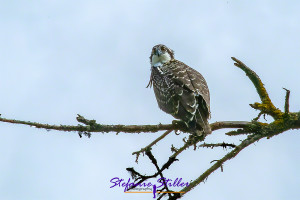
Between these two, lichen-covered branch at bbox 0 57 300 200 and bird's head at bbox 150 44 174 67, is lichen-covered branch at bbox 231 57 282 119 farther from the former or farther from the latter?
bird's head at bbox 150 44 174 67

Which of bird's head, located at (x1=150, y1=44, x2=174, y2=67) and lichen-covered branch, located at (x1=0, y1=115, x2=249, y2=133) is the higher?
bird's head, located at (x1=150, y1=44, x2=174, y2=67)

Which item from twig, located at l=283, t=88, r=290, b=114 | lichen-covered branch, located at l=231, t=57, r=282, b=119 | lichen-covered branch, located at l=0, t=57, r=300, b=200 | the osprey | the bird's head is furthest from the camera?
the bird's head

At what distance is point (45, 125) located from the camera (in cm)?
653

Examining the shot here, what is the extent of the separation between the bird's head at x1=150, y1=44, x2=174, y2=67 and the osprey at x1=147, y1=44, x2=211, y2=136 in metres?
0.91

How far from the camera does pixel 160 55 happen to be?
46.9ft

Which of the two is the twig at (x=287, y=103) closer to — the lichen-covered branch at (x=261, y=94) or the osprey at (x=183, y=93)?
the lichen-covered branch at (x=261, y=94)

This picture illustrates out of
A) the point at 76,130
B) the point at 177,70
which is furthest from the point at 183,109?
the point at 76,130

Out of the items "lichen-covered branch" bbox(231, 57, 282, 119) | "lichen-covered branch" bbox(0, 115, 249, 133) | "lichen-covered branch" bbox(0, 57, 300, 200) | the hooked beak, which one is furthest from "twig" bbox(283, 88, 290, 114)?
the hooked beak

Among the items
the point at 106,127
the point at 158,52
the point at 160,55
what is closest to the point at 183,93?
the point at 106,127

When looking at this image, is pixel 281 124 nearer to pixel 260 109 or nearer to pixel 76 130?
pixel 260 109

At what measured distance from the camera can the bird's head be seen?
14025mm

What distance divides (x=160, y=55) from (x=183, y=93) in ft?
13.2

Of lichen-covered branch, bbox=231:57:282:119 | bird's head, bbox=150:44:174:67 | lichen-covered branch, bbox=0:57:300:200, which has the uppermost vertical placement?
bird's head, bbox=150:44:174:67

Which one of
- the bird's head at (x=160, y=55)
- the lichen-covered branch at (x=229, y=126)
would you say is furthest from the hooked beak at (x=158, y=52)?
the lichen-covered branch at (x=229, y=126)
